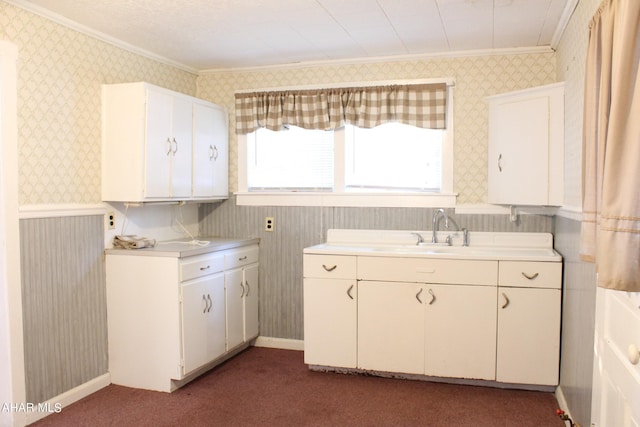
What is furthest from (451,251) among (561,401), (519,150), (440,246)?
(561,401)

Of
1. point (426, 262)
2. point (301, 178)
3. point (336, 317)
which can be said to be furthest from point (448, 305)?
point (301, 178)

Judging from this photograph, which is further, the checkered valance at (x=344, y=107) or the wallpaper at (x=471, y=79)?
the checkered valance at (x=344, y=107)

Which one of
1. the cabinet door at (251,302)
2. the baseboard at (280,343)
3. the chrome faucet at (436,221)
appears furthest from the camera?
the baseboard at (280,343)

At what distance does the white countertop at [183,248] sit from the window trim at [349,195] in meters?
0.41

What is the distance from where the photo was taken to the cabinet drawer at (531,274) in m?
3.32

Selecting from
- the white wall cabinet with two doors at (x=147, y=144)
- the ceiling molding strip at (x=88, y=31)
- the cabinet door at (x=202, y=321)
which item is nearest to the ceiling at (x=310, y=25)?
the ceiling molding strip at (x=88, y=31)

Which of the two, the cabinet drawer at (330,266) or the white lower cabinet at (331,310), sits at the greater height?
the cabinet drawer at (330,266)

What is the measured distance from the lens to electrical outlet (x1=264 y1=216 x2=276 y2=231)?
4391mm

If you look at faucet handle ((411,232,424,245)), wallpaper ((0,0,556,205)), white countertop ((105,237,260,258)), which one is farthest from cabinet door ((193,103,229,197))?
faucet handle ((411,232,424,245))

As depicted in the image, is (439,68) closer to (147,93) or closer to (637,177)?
(147,93)

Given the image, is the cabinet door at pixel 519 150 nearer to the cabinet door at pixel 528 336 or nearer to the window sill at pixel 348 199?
the window sill at pixel 348 199

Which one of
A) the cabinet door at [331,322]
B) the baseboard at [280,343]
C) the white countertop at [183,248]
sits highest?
the white countertop at [183,248]

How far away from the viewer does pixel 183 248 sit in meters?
3.56

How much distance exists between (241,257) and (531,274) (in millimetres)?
2142
